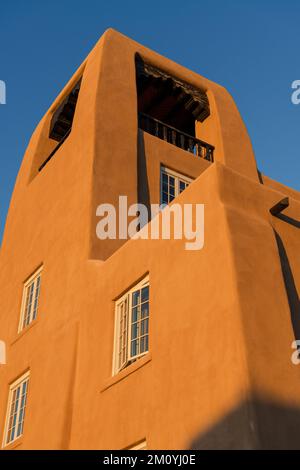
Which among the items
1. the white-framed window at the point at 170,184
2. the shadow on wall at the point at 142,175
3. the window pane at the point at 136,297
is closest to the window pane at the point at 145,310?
the window pane at the point at 136,297

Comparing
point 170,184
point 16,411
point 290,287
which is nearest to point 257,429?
point 290,287

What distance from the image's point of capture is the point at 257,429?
25.7 feet

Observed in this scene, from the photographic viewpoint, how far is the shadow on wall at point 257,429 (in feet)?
25.7

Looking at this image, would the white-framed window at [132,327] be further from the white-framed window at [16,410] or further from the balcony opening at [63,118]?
the balcony opening at [63,118]

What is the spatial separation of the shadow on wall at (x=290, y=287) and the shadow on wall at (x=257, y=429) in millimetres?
2010

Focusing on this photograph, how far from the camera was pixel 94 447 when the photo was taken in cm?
1112

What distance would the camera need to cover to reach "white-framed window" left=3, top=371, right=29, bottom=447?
578 inches

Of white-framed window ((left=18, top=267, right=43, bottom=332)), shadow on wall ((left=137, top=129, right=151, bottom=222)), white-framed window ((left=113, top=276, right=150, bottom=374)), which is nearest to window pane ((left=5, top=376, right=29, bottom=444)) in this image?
white-framed window ((left=18, top=267, right=43, bottom=332))

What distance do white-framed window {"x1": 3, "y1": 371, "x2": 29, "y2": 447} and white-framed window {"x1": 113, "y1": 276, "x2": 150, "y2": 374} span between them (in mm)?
4073

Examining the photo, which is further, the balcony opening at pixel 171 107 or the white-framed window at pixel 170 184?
the balcony opening at pixel 171 107

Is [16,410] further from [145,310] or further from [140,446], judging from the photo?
[140,446]

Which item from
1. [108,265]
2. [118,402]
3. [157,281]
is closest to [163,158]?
[108,265]
